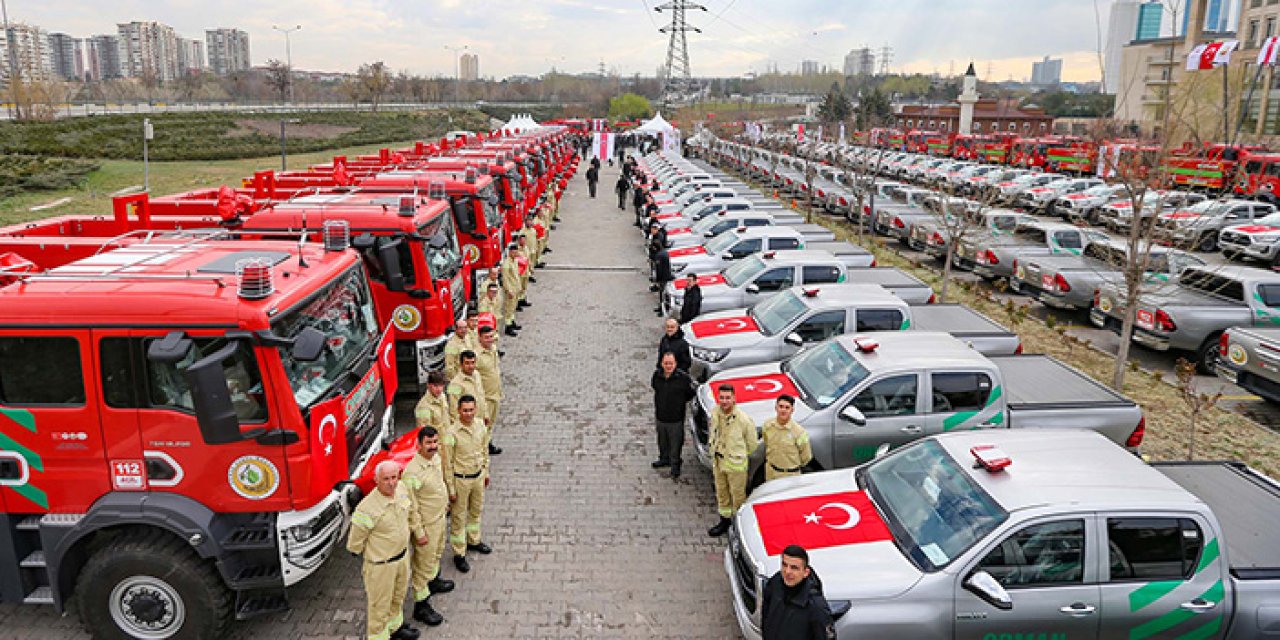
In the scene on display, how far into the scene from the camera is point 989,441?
5.63m

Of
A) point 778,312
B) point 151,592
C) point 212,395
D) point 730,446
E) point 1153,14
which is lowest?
point 151,592

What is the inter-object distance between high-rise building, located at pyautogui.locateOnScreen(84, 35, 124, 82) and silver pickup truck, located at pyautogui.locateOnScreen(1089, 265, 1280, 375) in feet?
678

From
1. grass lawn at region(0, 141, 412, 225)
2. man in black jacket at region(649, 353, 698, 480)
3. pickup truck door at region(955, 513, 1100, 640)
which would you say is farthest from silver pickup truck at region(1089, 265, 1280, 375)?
grass lawn at region(0, 141, 412, 225)

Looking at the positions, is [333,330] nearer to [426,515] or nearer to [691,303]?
[426,515]

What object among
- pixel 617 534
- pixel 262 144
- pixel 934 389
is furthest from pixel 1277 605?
pixel 262 144

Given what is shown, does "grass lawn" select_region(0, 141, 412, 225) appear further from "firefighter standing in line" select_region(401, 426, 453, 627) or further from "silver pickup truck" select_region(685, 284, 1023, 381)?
"firefighter standing in line" select_region(401, 426, 453, 627)

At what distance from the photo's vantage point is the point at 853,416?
6.87 metres

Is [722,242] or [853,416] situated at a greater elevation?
[722,242]

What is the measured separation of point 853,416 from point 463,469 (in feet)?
10.9

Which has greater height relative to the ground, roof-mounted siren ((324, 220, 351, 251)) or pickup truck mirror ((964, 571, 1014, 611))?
roof-mounted siren ((324, 220, 351, 251))

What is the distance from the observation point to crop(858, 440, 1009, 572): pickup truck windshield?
479cm

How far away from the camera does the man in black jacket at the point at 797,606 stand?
4168mm

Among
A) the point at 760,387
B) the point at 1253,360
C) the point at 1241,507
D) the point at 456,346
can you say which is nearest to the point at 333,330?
the point at 456,346

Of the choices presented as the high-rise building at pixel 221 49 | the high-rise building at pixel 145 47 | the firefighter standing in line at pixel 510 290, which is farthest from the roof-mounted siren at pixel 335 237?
the high-rise building at pixel 221 49
